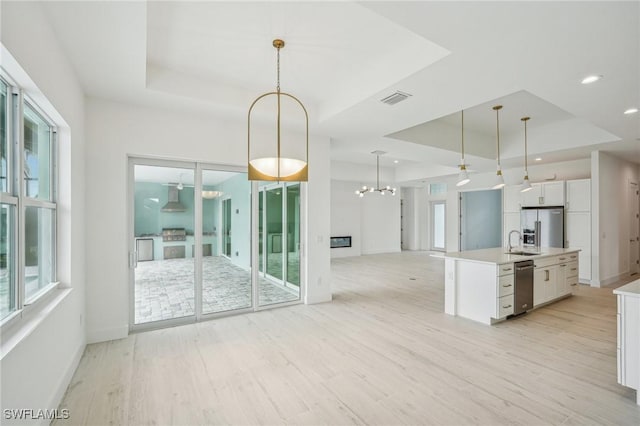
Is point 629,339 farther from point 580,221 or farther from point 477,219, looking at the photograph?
point 477,219

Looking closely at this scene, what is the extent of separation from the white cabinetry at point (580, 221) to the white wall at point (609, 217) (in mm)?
116

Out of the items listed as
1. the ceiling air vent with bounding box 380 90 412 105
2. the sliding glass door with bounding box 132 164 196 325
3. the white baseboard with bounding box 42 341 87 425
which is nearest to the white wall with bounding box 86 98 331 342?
the sliding glass door with bounding box 132 164 196 325

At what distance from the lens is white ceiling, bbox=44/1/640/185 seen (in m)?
2.18

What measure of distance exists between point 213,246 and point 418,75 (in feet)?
11.5

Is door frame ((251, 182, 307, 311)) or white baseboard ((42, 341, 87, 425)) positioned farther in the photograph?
door frame ((251, 182, 307, 311))

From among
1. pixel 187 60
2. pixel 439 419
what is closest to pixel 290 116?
pixel 187 60

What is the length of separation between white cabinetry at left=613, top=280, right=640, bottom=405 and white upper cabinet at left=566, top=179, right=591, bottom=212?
5.20 meters

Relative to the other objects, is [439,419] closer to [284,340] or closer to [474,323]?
[284,340]

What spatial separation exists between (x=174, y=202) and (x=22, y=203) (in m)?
2.22

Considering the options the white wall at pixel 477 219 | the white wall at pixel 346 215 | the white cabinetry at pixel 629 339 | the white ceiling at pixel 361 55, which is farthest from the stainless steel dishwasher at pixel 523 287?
the white wall at pixel 346 215

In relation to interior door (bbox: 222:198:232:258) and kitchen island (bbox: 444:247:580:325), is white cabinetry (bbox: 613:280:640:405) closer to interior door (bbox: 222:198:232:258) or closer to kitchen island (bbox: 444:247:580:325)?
kitchen island (bbox: 444:247:580:325)

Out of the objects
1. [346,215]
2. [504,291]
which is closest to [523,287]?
[504,291]

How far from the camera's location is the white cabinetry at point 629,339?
7.84 feet

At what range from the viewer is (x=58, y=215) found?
2814 millimetres
